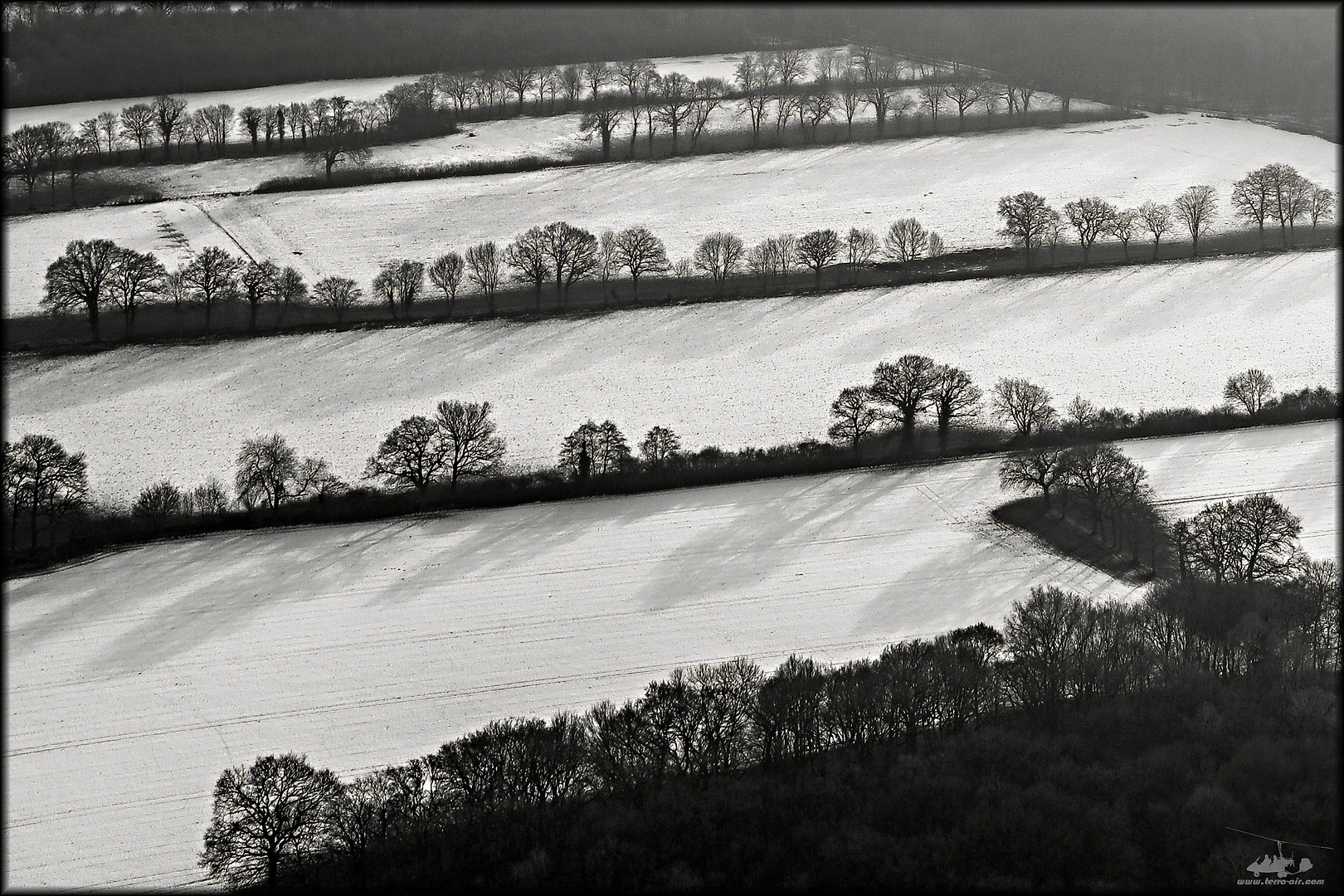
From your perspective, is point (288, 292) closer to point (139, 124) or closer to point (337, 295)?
point (337, 295)

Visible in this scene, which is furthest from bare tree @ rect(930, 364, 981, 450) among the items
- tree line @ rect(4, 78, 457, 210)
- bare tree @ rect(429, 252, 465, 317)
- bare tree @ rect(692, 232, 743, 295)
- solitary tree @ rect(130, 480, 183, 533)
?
tree line @ rect(4, 78, 457, 210)

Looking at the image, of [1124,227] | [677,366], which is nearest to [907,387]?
[677,366]

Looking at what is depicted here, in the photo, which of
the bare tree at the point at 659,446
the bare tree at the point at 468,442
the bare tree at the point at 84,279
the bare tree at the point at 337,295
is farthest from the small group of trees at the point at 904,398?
the bare tree at the point at 84,279

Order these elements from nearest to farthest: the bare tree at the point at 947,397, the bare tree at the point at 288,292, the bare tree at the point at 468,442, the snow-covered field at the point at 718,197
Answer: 1. the bare tree at the point at 468,442
2. the bare tree at the point at 947,397
3. the bare tree at the point at 288,292
4. the snow-covered field at the point at 718,197

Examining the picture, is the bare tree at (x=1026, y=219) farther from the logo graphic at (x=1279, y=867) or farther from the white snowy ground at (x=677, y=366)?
the logo graphic at (x=1279, y=867)

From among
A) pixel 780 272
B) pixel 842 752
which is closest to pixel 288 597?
pixel 842 752

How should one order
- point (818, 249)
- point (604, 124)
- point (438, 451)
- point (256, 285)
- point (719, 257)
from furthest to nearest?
1. point (604, 124)
2. point (719, 257)
3. point (818, 249)
4. point (256, 285)
5. point (438, 451)

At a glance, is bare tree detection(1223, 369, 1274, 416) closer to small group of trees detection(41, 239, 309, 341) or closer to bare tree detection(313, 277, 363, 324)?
bare tree detection(313, 277, 363, 324)
